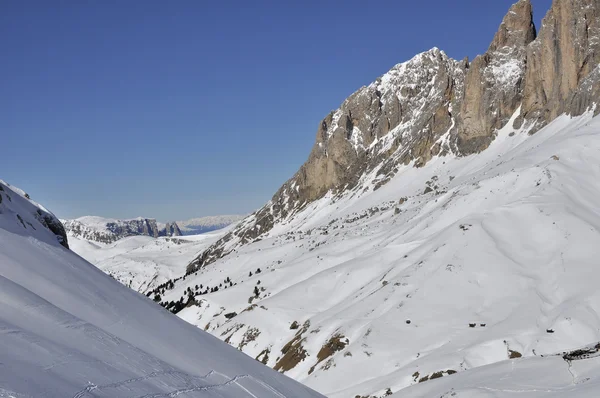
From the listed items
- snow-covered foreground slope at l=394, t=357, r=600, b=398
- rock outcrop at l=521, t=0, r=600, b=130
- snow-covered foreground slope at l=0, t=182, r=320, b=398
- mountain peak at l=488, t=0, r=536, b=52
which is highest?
mountain peak at l=488, t=0, r=536, b=52

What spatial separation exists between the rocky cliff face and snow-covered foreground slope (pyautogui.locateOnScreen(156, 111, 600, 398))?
125ft

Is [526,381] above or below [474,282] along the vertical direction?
below

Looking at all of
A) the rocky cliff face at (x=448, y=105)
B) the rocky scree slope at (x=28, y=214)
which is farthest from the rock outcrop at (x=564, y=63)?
the rocky scree slope at (x=28, y=214)

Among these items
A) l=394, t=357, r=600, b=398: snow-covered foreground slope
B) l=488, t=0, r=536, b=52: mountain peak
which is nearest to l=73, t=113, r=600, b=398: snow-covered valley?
l=394, t=357, r=600, b=398: snow-covered foreground slope

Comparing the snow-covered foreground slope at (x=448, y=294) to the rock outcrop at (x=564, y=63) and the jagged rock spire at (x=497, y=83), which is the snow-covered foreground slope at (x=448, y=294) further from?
the jagged rock spire at (x=497, y=83)

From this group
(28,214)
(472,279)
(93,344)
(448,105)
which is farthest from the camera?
(448,105)

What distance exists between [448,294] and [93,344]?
26.3 m

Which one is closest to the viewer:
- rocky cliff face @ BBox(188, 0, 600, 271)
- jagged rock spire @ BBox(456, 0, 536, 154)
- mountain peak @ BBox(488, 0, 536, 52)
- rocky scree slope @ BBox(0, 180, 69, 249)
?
rocky scree slope @ BBox(0, 180, 69, 249)

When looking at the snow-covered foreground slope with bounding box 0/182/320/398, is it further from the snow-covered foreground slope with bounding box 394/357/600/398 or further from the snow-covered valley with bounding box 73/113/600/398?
the snow-covered valley with bounding box 73/113/600/398

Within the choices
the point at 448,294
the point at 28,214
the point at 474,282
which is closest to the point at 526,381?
the point at 28,214

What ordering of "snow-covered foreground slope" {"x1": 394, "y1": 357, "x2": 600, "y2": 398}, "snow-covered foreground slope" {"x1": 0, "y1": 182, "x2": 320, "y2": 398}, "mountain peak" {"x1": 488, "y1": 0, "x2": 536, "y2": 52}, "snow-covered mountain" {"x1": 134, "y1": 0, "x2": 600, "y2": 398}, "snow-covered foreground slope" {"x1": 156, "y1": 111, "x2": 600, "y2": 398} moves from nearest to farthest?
1. "snow-covered foreground slope" {"x1": 0, "y1": 182, "x2": 320, "y2": 398}
2. "snow-covered foreground slope" {"x1": 394, "y1": 357, "x2": 600, "y2": 398}
3. "snow-covered mountain" {"x1": 134, "y1": 0, "x2": 600, "y2": 398}
4. "snow-covered foreground slope" {"x1": 156, "y1": 111, "x2": 600, "y2": 398}
5. "mountain peak" {"x1": 488, "y1": 0, "x2": 536, "y2": 52}

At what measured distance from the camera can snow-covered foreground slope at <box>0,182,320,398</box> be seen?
7.25 m

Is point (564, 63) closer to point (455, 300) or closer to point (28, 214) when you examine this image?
point (455, 300)

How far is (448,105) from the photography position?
124 metres
